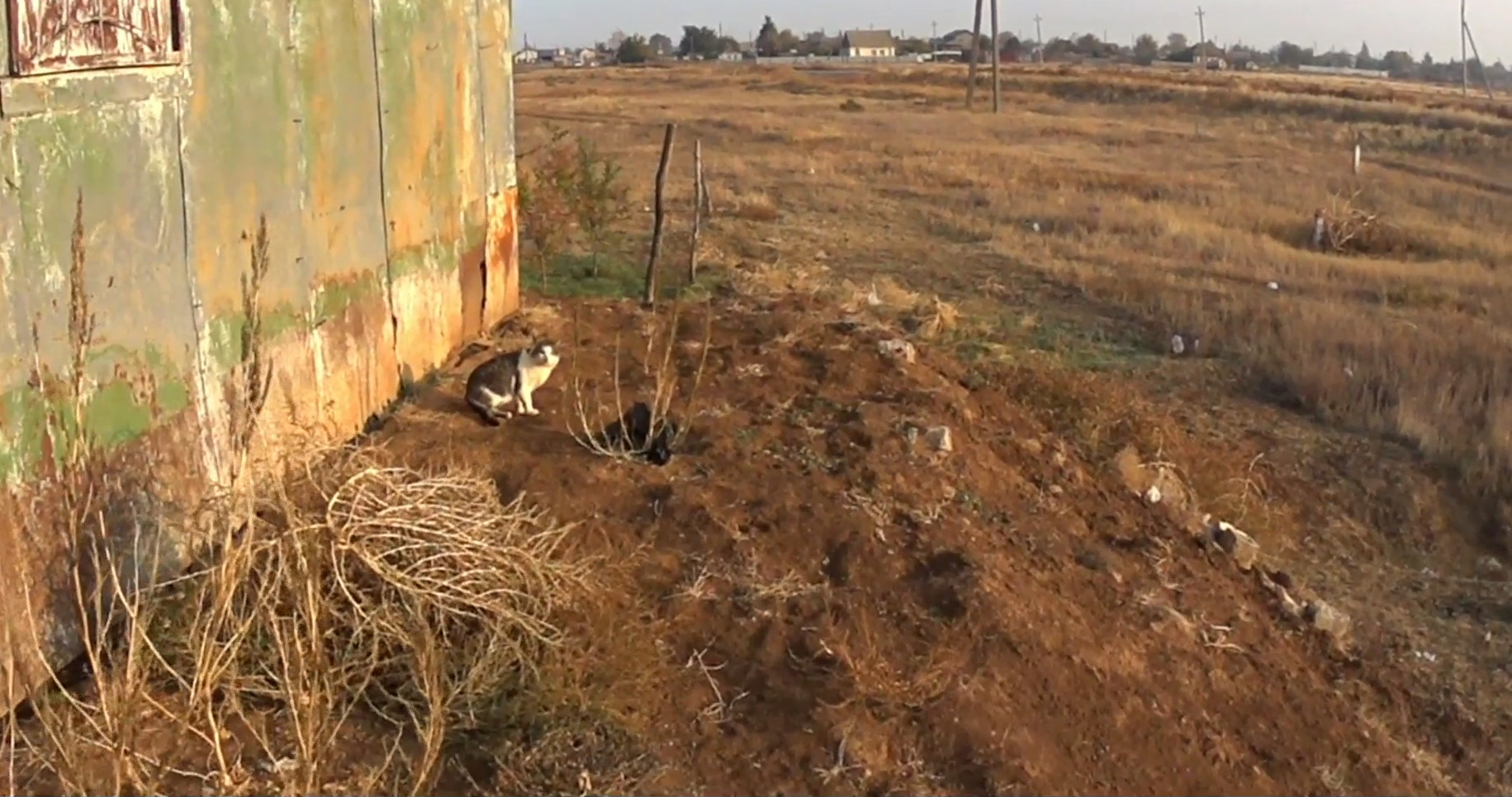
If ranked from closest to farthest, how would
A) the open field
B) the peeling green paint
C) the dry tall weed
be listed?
the dry tall weed
the peeling green paint
the open field

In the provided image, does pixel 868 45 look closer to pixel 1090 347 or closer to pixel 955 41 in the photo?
pixel 955 41

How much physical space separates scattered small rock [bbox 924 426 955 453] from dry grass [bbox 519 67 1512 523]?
11.4 feet

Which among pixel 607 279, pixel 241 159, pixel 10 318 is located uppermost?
pixel 241 159

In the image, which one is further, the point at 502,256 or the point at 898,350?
the point at 502,256

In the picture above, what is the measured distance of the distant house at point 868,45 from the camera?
3524 inches

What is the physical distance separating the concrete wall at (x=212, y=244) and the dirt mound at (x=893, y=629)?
2.08 feet

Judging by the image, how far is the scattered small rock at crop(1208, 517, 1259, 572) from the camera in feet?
22.3

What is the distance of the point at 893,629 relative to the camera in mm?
5406

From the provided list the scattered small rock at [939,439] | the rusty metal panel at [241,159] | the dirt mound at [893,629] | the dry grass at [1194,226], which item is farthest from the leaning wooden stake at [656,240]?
the rusty metal panel at [241,159]

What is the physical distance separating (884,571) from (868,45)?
93982mm

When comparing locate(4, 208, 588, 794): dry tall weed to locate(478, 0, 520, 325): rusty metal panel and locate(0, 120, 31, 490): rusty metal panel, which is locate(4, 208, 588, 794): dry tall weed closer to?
locate(0, 120, 31, 490): rusty metal panel

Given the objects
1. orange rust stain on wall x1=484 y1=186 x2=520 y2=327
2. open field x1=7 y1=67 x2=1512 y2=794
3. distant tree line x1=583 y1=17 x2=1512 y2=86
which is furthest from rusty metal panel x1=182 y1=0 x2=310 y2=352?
distant tree line x1=583 y1=17 x2=1512 y2=86

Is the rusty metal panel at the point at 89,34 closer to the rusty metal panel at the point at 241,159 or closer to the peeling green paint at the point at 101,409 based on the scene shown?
the rusty metal panel at the point at 241,159

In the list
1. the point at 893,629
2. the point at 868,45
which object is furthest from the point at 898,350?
the point at 868,45
